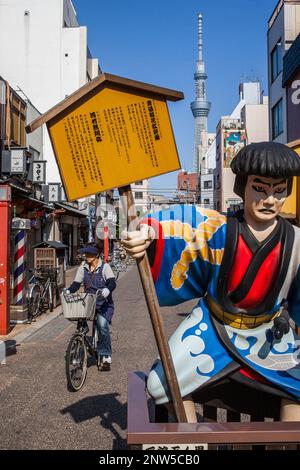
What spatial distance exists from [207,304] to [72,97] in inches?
51.0

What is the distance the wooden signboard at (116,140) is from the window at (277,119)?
20.6 meters

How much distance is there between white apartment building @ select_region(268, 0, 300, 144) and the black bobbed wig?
18.5 metres

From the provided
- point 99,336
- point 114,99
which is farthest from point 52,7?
point 114,99

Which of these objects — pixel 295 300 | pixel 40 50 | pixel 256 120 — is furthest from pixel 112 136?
pixel 256 120

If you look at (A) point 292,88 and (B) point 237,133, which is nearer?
(A) point 292,88

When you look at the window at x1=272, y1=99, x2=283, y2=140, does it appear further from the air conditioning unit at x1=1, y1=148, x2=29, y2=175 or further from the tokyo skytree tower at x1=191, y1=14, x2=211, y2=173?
the tokyo skytree tower at x1=191, y1=14, x2=211, y2=173

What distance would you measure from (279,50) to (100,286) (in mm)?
19531

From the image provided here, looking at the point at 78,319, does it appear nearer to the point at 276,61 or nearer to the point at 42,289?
the point at 42,289

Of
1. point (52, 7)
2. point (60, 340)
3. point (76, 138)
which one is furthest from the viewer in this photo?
point (52, 7)

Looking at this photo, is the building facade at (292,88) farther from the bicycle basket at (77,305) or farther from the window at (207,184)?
the window at (207,184)

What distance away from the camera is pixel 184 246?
240 centimetres

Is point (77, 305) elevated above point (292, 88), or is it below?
below
